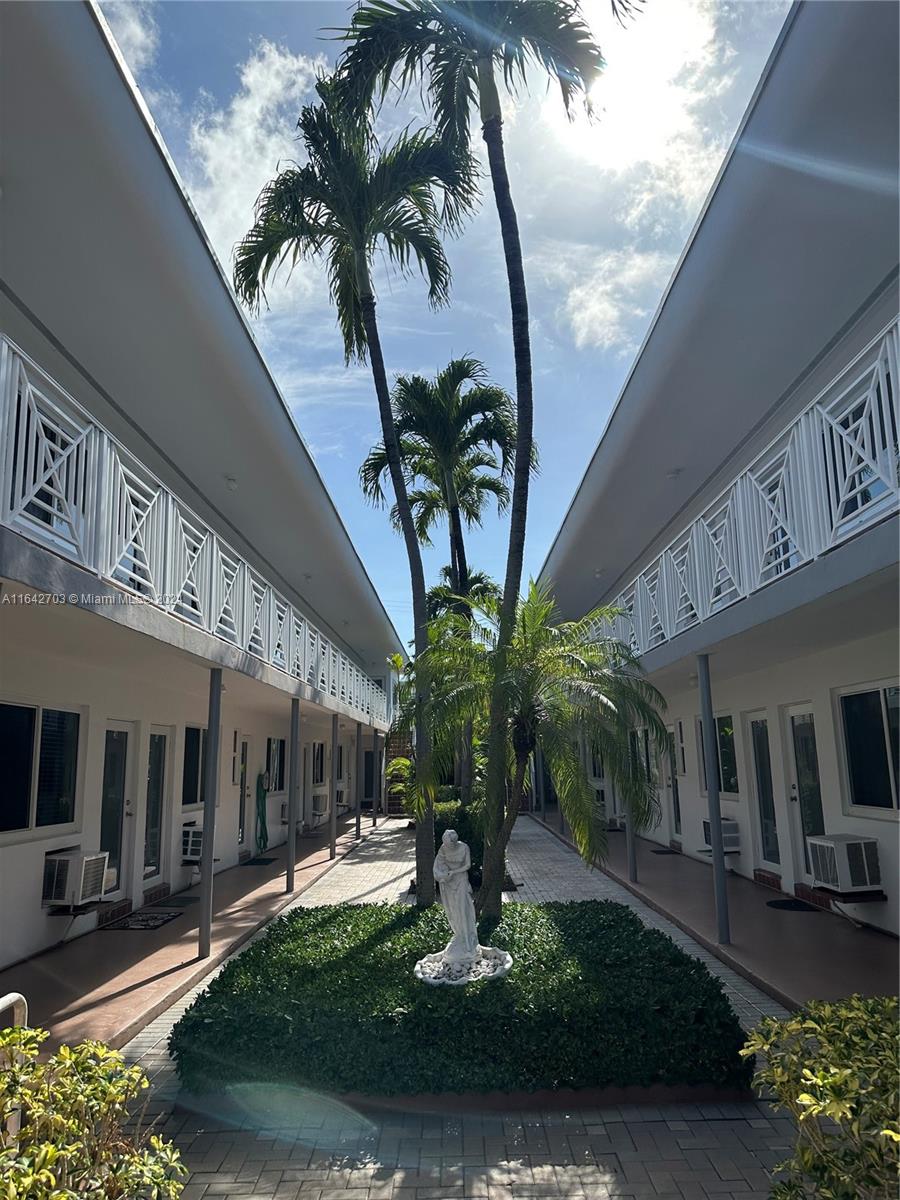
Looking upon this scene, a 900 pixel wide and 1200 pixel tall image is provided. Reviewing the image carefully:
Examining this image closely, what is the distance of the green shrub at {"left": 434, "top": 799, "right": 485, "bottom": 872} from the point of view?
504 inches

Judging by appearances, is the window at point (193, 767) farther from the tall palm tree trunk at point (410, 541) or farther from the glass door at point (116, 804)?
the tall palm tree trunk at point (410, 541)

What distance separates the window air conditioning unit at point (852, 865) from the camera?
8.38 m

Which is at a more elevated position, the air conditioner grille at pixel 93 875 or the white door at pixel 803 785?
the white door at pixel 803 785

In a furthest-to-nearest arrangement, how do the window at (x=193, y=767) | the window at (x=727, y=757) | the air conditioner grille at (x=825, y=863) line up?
1. the window at (x=727, y=757)
2. the window at (x=193, y=767)
3. the air conditioner grille at (x=825, y=863)

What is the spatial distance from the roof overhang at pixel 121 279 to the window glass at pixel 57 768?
11.7 feet

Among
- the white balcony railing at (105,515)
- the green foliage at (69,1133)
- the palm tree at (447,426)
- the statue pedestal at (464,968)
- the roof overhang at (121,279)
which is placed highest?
the palm tree at (447,426)

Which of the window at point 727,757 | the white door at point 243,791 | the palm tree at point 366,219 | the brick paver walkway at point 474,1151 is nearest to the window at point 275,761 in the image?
the white door at point 243,791

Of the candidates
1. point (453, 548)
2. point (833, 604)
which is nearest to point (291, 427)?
point (453, 548)

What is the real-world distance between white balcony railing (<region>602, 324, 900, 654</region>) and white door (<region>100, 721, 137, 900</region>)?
692 cm

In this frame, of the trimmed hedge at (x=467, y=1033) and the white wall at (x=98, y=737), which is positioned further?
the white wall at (x=98, y=737)

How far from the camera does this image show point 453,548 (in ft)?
52.9

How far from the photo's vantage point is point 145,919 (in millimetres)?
10000

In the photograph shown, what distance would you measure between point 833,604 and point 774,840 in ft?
21.5

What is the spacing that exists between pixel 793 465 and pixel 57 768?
7719mm
